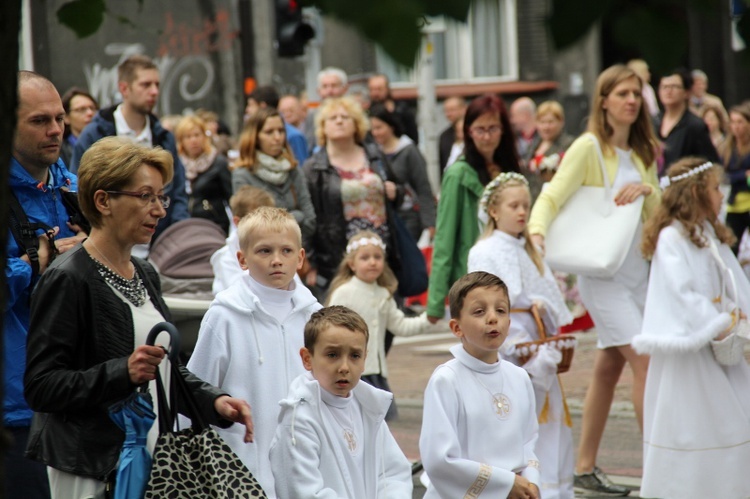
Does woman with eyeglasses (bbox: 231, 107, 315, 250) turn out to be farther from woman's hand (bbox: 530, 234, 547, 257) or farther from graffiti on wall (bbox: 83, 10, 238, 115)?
graffiti on wall (bbox: 83, 10, 238, 115)

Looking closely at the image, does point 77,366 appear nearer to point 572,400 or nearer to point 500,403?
point 500,403

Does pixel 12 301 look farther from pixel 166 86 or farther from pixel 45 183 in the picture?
pixel 166 86

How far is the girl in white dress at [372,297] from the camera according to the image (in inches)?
303

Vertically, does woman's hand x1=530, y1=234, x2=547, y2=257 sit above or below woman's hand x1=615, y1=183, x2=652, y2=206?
below

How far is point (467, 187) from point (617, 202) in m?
0.90

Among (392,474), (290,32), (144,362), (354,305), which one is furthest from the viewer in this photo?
(290,32)

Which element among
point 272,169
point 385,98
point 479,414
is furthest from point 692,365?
point 385,98

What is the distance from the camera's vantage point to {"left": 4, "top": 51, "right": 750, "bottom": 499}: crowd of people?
13.3 ft

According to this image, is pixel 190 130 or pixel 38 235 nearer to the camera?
pixel 38 235

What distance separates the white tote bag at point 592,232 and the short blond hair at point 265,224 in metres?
2.47

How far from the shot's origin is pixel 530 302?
6699 mm

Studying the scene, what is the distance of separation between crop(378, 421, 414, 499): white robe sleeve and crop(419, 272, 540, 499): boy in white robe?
Answer: 10.0 inches

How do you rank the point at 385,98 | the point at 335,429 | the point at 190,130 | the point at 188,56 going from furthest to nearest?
the point at 188,56, the point at 385,98, the point at 190,130, the point at 335,429

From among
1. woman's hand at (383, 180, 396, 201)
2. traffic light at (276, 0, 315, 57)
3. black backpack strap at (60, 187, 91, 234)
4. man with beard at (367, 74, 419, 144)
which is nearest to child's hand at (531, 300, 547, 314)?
black backpack strap at (60, 187, 91, 234)
